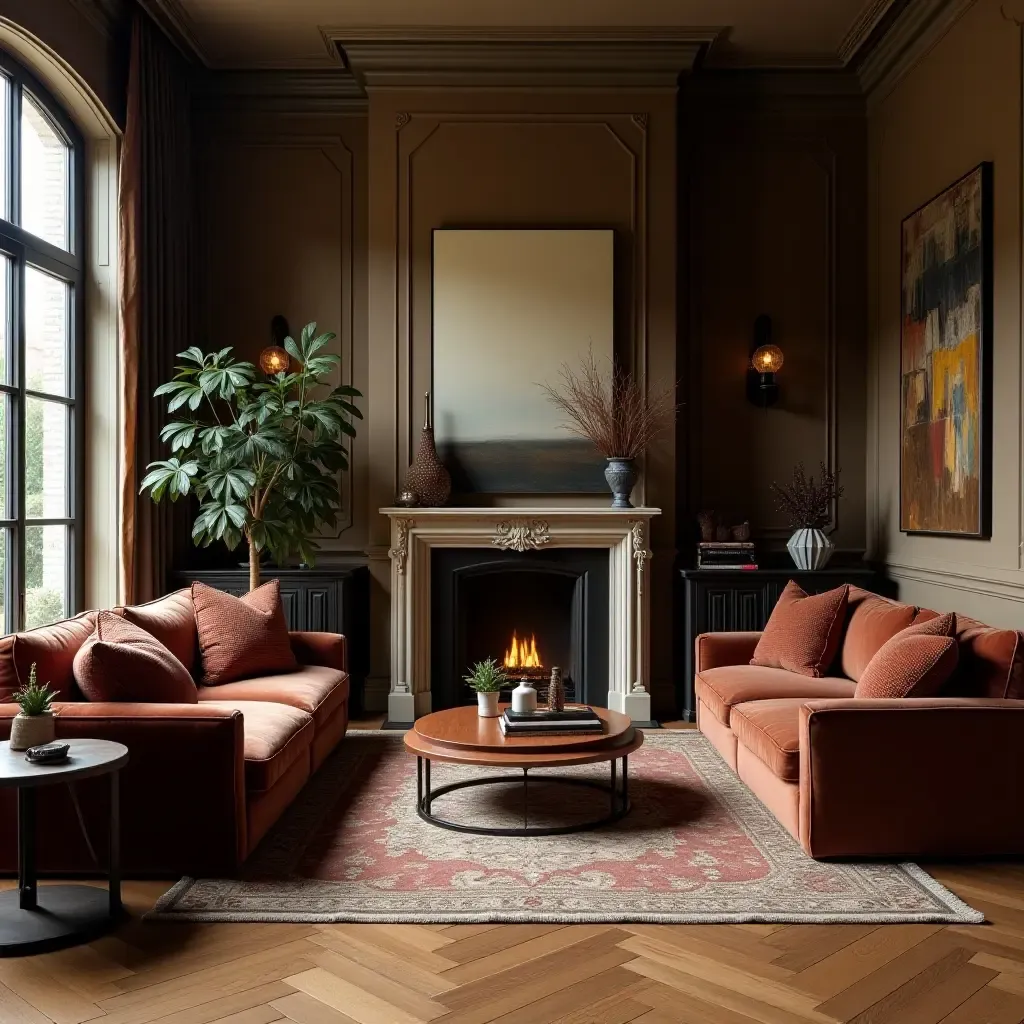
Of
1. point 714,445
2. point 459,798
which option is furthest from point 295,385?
point 459,798

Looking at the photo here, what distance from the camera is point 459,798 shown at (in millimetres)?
4062

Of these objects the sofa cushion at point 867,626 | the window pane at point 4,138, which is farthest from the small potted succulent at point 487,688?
the window pane at point 4,138

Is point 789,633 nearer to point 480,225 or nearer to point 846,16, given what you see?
point 480,225

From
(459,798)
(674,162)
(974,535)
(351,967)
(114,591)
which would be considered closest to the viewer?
(351,967)

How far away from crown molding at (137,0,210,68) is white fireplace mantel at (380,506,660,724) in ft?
9.18

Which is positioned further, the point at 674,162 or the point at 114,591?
the point at 674,162

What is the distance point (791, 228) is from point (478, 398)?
214cm

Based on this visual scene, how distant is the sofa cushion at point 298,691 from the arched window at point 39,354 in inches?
40.2

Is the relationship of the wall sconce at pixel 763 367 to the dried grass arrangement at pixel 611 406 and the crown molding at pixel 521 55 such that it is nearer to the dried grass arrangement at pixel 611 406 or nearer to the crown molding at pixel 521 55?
the dried grass arrangement at pixel 611 406

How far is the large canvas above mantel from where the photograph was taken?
5832 mm

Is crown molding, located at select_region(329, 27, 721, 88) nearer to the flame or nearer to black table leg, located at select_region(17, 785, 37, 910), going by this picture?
the flame

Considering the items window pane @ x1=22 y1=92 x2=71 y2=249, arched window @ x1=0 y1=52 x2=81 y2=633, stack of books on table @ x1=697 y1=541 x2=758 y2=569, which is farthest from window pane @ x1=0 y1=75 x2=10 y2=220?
stack of books on table @ x1=697 y1=541 x2=758 y2=569

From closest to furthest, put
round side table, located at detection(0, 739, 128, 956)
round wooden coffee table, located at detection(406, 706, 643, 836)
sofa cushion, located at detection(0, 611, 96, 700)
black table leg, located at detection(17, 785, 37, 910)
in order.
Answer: round side table, located at detection(0, 739, 128, 956), black table leg, located at detection(17, 785, 37, 910), sofa cushion, located at detection(0, 611, 96, 700), round wooden coffee table, located at detection(406, 706, 643, 836)

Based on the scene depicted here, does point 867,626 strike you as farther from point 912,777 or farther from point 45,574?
point 45,574
